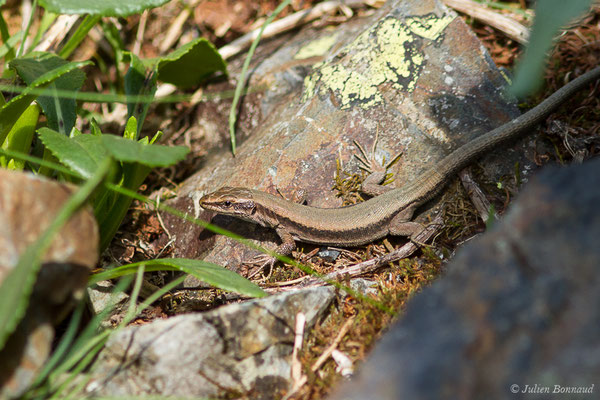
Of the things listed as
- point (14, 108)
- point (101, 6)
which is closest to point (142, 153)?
point (101, 6)

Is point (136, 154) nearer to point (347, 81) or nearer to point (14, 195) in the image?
point (14, 195)

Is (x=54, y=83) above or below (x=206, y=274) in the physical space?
above

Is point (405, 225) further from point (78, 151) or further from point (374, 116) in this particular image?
point (78, 151)

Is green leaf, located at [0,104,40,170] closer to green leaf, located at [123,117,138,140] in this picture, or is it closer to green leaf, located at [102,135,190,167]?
green leaf, located at [123,117,138,140]

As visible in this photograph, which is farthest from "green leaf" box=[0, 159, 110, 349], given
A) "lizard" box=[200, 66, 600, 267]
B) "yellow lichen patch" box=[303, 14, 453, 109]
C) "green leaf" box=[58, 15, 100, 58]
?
"green leaf" box=[58, 15, 100, 58]

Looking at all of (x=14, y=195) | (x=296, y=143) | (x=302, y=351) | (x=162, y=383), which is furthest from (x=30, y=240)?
(x=296, y=143)
